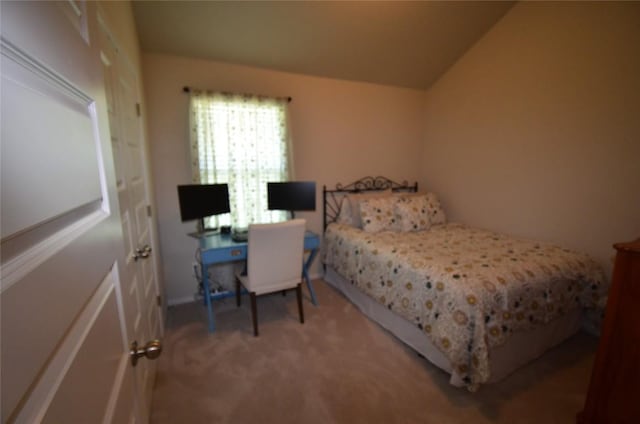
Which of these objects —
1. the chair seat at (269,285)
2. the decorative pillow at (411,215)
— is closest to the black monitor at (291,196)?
the chair seat at (269,285)

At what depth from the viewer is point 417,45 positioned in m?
2.82

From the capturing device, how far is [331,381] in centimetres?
179

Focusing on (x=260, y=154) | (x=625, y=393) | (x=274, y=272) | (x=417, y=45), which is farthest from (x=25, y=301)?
(x=417, y=45)

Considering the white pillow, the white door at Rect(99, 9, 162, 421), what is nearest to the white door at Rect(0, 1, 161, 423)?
the white door at Rect(99, 9, 162, 421)

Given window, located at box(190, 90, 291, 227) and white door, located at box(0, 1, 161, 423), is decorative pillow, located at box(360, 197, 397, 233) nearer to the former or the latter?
window, located at box(190, 90, 291, 227)

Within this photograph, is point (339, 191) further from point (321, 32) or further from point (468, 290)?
point (468, 290)

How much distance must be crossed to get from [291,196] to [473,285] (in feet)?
5.86

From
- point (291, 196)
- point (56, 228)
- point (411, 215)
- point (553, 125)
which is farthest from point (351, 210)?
point (56, 228)

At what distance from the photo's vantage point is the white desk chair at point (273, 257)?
2078mm

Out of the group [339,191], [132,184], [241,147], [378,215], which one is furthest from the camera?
[339,191]

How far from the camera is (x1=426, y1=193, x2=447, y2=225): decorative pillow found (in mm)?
3197

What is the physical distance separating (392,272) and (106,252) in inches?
75.5

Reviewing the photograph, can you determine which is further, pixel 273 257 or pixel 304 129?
pixel 304 129

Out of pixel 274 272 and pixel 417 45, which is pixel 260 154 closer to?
pixel 274 272
